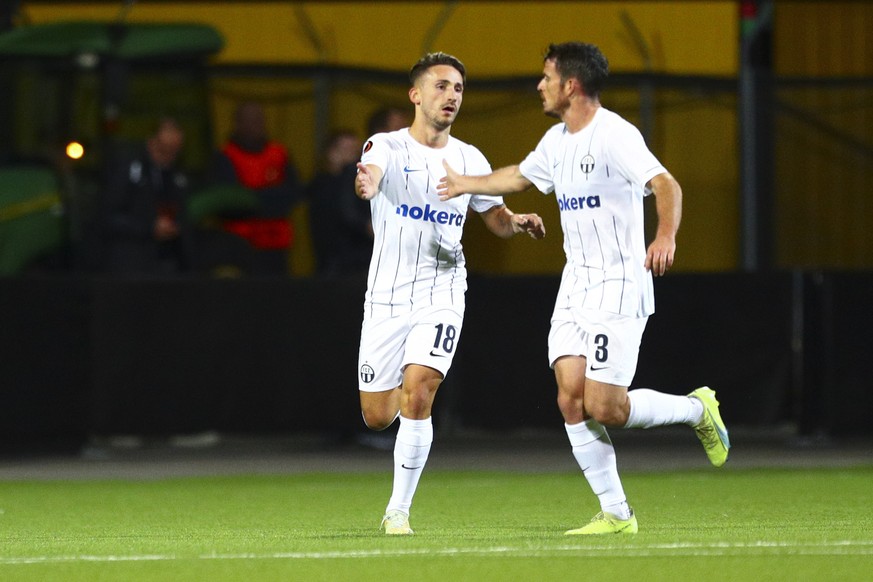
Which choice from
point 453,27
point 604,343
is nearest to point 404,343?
point 604,343

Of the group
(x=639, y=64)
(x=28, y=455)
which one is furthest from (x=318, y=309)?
(x=639, y=64)

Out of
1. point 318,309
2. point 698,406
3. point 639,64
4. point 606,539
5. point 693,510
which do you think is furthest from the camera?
point 639,64

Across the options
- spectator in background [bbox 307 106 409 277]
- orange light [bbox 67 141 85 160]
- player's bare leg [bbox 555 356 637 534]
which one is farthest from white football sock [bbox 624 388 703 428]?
orange light [bbox 67 141 85 160]

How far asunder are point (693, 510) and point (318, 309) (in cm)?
437

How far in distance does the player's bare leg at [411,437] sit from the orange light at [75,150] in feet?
20.8

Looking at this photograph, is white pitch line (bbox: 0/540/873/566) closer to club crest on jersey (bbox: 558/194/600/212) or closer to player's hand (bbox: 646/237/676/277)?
player's hand (bbox: 646/237/676/277)

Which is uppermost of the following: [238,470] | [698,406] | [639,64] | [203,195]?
[639,64]

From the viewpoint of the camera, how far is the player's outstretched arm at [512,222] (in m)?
8.19

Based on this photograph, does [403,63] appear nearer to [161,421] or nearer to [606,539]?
[161,421]

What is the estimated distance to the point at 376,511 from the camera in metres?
9.48

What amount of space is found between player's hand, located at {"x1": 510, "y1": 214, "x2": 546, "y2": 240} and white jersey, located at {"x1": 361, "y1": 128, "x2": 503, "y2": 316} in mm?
256

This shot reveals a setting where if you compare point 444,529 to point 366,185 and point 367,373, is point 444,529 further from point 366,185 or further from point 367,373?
point 366,185

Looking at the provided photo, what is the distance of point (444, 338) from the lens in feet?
26.6

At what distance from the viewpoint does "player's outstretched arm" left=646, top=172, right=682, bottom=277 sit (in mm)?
7348
